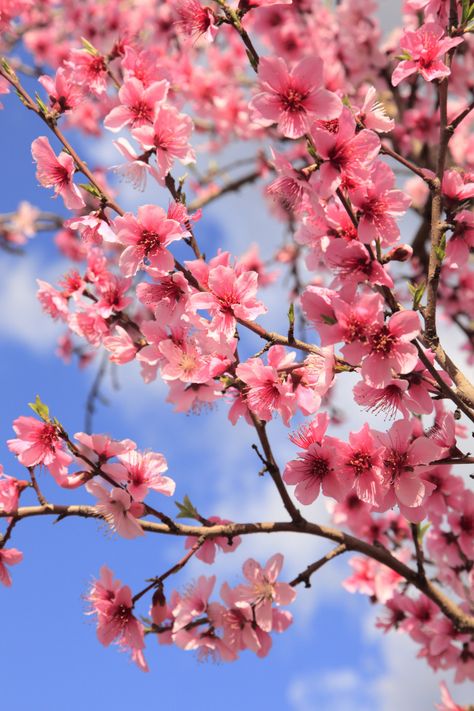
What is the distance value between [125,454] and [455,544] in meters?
1.96

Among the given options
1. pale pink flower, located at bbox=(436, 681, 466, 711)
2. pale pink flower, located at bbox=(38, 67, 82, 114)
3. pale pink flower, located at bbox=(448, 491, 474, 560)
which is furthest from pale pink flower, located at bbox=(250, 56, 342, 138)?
pale pink flower, located at bbox=(436, 681, 466, 711)

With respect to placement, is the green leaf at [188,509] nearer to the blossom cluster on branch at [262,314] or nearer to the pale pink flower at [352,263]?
the blossom cluster on branch at [262,314]

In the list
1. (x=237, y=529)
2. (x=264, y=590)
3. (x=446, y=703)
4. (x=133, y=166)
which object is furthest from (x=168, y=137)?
(x=446, y=703)

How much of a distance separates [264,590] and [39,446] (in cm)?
100

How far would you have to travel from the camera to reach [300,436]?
2.26m

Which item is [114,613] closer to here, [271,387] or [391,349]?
[271,387]

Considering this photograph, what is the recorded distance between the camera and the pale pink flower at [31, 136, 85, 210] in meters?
2.45

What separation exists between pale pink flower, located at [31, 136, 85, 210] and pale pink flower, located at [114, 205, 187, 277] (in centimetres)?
30

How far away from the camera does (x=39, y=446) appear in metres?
2.42

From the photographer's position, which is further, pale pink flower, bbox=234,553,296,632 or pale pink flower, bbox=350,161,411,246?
pale pink flower, bbox=234,553,296,632

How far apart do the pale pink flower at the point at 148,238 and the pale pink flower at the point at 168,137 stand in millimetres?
196

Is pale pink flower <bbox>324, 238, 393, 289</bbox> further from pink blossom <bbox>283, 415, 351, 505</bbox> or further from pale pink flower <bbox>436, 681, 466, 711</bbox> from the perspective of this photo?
pale pink flower <bbox>436, 681, 466, 711</bbox>

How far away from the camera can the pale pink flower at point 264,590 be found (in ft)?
8.69

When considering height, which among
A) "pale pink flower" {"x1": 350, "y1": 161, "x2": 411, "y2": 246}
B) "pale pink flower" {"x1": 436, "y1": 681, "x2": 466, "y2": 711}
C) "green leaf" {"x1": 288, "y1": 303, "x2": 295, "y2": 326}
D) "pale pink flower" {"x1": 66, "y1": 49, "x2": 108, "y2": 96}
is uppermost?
"pale pink flower" {"x1": 66, "y1": 49, "x2": 108, "y2": 96}
